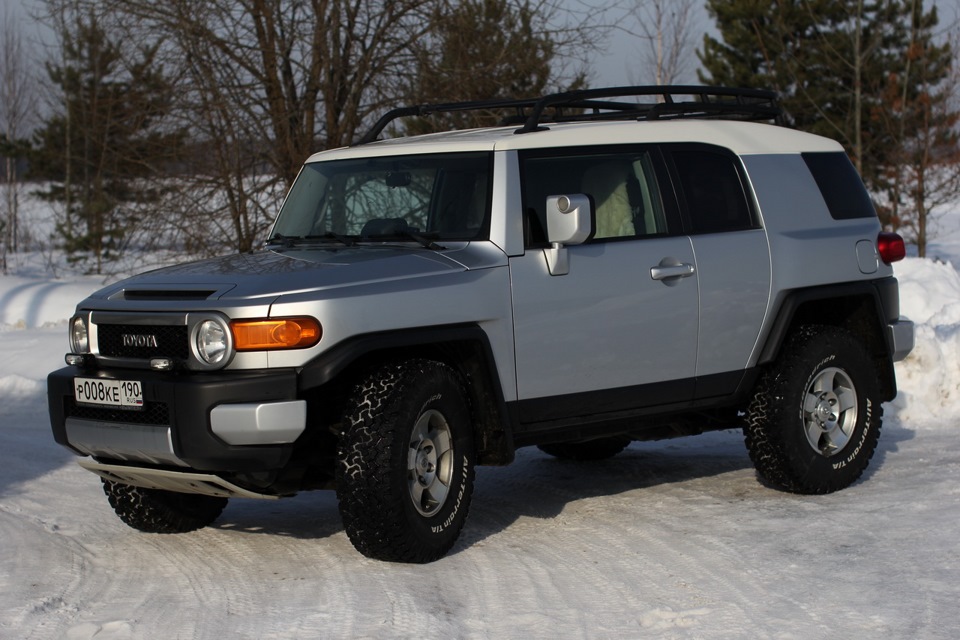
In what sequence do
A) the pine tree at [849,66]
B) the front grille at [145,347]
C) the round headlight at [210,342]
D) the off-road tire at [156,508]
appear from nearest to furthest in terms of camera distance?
the round headlight at [210,342], the front grille at [145,347], the off-road tire at [156,508], the pine tree at [849,66]

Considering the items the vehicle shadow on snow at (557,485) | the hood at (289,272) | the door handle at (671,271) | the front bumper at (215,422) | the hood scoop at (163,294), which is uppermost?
the hood at (289,272)

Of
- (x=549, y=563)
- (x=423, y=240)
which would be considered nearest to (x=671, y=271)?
(x=423, y=240)

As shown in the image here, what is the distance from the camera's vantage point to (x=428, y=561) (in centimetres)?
535

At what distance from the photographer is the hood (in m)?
5.05

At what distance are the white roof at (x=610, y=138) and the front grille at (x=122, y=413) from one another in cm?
191

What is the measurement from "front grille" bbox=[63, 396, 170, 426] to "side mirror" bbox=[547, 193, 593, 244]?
192 centimetres

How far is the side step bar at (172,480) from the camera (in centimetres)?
506

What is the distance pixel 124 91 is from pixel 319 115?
90.8 inches

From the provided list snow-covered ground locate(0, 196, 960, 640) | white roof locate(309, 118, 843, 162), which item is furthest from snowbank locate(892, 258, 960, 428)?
→ white roof locate(309, 118, 843, 162)

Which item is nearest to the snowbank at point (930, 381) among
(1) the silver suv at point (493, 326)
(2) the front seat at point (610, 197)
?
(1) the silver suv at point (493, 326)

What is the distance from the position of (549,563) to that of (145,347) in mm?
1969

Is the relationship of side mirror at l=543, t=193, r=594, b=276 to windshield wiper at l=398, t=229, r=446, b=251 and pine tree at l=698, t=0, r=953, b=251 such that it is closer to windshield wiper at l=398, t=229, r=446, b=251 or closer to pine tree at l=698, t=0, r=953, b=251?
windshield wiper at l=398, t=229, r=446, b=251

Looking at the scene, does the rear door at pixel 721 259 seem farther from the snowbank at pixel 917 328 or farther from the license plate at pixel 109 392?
the snowbank at pixel 917 328

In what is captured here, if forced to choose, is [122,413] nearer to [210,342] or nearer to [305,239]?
[210,342]
